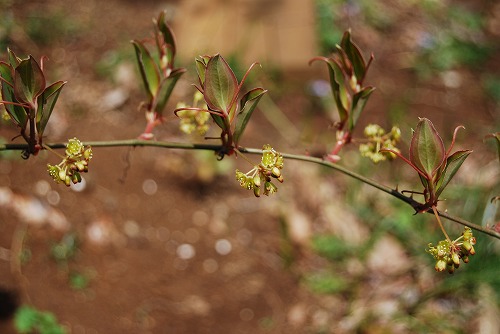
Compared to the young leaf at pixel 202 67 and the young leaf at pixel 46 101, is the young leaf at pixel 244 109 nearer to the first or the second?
the young leaf at pixel 202 67

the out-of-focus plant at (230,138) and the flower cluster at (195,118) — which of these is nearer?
the out-of-focus plant at (230,138)

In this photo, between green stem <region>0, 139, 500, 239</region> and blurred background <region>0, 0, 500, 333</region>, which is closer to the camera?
green stem <region>0, 139, 500, 239</region>

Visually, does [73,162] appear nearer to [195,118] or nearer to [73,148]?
[73,148]

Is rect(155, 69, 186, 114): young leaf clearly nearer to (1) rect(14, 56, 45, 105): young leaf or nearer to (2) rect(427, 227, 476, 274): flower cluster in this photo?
(1) rect(14, 56, 45, 105): young leaf

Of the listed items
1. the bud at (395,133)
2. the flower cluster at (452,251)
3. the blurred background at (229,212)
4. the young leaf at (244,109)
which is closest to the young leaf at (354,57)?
the bud at (395,133)

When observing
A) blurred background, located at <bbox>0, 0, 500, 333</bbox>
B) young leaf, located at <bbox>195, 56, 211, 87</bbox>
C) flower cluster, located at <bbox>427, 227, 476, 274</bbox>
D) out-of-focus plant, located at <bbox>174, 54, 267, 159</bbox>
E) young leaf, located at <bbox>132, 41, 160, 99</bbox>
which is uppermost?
blurred background, located at <bbox>0, 0, 500, 333</bbox>

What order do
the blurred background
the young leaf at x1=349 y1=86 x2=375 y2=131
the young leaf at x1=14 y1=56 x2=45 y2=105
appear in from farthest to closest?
the blurred background < the young leaf at x1=349 y1=86 x2=375 y2=131 < the young leaf at x1=14 y1=56 x2=45 y2=105

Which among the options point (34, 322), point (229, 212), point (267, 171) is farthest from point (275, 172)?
point (229, 212)

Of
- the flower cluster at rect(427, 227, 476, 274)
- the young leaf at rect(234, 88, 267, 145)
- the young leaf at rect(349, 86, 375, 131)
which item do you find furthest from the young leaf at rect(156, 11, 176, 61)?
the flower cluster at rect(427, 227, 476, 274)
